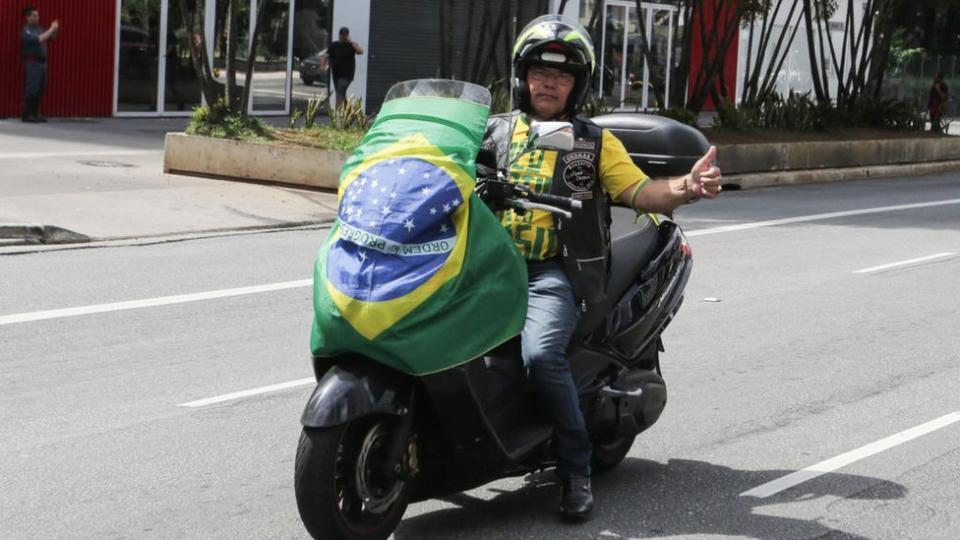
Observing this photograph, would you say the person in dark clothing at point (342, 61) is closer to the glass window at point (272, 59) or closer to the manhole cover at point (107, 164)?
the glass window at point (272, 59)

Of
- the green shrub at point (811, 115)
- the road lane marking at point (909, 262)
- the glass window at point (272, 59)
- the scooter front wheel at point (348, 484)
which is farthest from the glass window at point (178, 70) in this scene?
the scooter front wheel at point (348, 484)

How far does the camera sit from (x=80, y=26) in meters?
25.6

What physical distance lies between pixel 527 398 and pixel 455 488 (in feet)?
1.53

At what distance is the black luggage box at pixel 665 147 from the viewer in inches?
265

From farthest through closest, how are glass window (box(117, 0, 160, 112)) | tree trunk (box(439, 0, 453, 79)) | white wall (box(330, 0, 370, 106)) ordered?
1. white wall (box(330, 0, 370, 106))
2. glass window (box(117, 0, 160, 112))
3. tree trunk (box(439, 0, 453, 79))

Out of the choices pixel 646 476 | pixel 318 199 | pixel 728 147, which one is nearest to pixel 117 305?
pixel 646 476

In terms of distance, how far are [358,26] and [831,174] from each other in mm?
11072

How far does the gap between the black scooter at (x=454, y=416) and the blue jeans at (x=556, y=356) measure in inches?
2.8

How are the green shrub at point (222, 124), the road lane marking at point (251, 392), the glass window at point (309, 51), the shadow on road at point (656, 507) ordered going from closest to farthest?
the shadow on road at point (656, 507) → the road lane marking at point (251, 392) → the green shrub at point (222, 124) → the glass window at point (309, 51)

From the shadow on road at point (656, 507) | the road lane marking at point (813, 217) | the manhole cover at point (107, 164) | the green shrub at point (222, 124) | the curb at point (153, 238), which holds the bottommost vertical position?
the curb at point (153, 238)

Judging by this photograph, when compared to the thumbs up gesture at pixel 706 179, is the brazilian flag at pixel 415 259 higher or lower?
lower

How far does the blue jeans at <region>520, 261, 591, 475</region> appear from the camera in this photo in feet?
18.1

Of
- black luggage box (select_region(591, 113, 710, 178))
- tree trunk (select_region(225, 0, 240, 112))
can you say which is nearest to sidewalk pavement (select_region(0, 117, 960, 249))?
tree trunk (select_region(225, 0, 240, 112))

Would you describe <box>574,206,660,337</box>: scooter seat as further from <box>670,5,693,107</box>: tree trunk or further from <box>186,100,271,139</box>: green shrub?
<box>670,5,693,107</box>: tree trunk
